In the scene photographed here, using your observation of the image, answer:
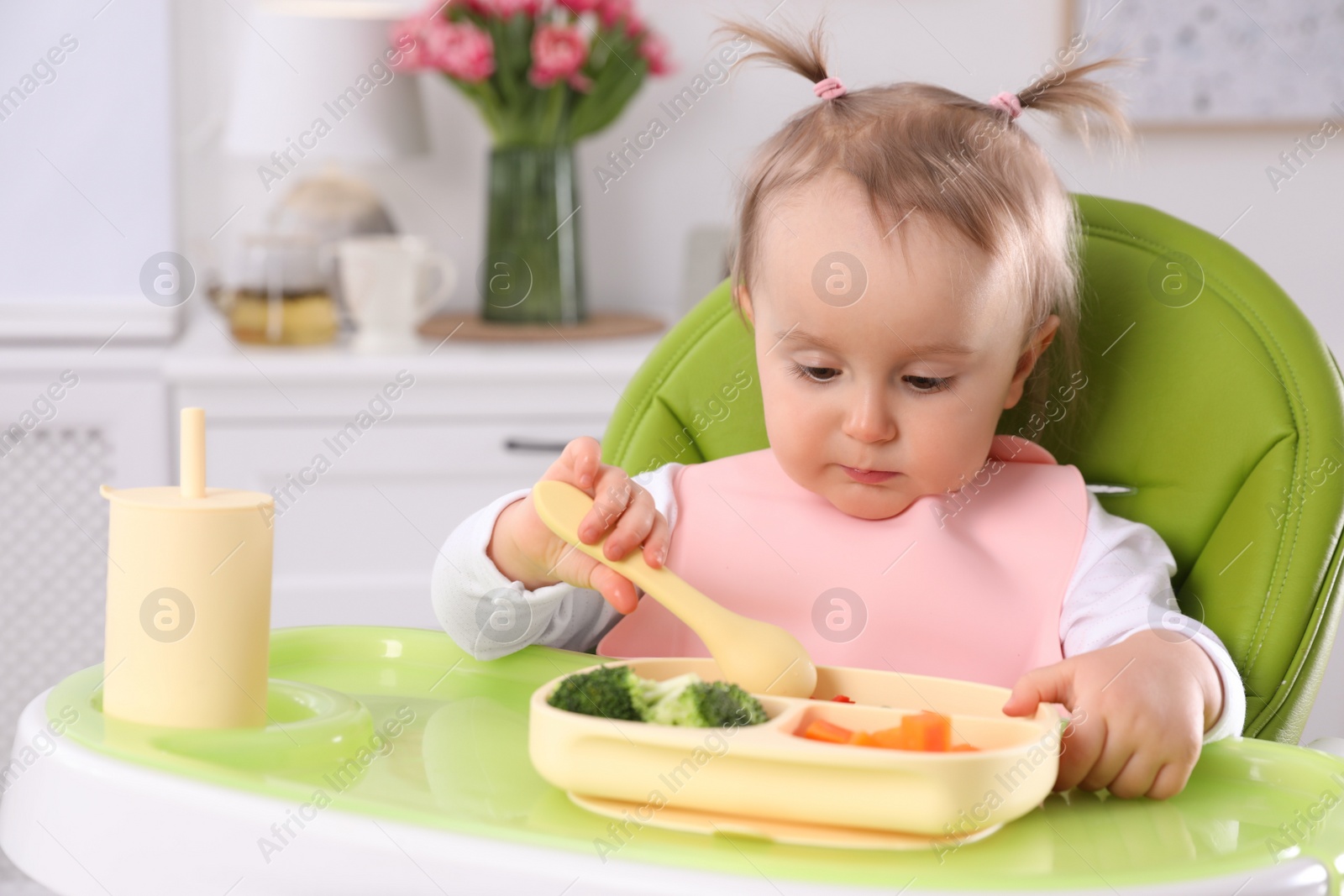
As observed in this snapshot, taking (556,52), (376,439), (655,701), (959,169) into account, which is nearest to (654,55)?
(556,52)

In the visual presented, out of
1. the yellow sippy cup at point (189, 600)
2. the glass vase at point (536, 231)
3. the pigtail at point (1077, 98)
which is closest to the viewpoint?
the yellow sippy cup at point (189, 600)

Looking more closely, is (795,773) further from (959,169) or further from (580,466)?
(959,169)

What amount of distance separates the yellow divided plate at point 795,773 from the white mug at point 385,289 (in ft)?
4.91

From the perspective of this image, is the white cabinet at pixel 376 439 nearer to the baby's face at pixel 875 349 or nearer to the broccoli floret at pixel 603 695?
the baby's face at pixel 875 349

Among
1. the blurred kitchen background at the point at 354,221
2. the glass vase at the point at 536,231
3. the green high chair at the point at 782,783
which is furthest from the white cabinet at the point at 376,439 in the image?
the green high chair at the point at 782,783

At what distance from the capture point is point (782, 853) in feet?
1.79

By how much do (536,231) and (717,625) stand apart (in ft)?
5.02

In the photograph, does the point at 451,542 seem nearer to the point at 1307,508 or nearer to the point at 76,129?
the point at 1307,508

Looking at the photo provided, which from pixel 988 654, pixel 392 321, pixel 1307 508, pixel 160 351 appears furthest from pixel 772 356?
pixel 160 351

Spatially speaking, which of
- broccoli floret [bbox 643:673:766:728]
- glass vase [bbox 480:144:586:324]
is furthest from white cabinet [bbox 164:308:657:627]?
broccoli floret [bbox 643:673:766:728]

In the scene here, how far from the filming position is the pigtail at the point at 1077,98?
959mm

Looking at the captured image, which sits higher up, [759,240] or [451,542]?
[759,240]

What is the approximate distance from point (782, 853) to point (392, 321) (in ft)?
5.24

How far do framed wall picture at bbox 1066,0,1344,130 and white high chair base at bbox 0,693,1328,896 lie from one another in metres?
2.06
